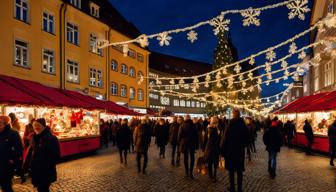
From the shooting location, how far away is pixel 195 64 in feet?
329

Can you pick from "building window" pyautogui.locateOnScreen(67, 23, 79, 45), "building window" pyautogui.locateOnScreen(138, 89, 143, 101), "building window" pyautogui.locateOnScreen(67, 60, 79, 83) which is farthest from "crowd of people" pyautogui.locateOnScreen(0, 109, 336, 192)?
"building window" pyautogui.locateOnScreen(138, 89, 143, 101)

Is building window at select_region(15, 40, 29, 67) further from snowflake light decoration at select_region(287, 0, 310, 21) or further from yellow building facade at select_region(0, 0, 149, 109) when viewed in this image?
snowflake light decoration at select_region(287, 0, 310, 21)

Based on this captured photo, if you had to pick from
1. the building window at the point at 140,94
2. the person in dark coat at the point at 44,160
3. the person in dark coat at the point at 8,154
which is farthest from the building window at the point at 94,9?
the person in dark coat at the point at 44,160

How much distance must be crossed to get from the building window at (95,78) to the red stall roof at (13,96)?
49.9ft

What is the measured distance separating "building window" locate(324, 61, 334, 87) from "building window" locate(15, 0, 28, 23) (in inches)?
901

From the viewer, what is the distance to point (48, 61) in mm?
24297

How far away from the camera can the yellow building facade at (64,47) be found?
2044 centimetres

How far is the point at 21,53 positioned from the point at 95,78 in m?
10.8

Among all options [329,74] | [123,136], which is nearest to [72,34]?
[123,136]

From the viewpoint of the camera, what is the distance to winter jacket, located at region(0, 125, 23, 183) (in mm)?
7332

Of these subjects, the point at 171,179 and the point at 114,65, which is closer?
the point at 171,179

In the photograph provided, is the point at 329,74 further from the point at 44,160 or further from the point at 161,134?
the point at 44,160

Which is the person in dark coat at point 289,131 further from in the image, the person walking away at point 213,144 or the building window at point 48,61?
the building window at point 48,61

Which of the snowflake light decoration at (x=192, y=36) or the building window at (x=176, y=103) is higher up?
the snowflake light decoration at (x=192, y=36)
